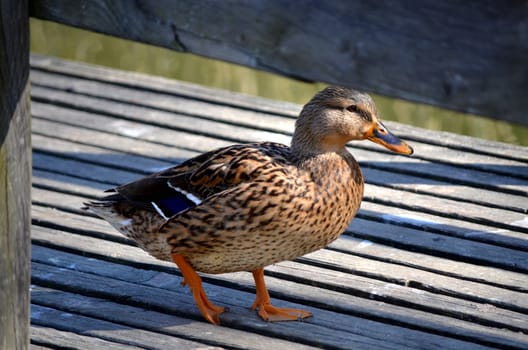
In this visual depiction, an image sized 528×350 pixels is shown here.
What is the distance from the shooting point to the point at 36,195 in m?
5.09

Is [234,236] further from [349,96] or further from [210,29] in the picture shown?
[210,29]

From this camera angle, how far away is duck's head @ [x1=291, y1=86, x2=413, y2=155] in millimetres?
3920

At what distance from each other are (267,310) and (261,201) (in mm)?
482

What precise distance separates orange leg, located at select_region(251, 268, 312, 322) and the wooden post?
92 cm

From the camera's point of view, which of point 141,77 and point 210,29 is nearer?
point 210,29

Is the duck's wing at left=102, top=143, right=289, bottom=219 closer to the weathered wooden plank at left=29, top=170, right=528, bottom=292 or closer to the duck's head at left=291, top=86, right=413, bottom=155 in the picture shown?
the duck's head at left=291, top=86, right=413, bottom=155

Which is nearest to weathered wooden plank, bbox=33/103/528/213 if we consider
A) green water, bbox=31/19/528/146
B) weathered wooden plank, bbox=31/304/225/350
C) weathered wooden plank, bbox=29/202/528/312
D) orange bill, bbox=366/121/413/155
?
weathered wooden plank, bbox=29/202/528/312

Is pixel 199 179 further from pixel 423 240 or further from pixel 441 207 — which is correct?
pixel 441 207

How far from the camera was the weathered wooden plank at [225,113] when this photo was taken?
5527mm

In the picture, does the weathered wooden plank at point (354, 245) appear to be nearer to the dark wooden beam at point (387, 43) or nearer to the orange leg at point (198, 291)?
the orange leg at point (198, 291)

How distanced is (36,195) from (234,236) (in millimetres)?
1634

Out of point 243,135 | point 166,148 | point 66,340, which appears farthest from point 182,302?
point 243,135

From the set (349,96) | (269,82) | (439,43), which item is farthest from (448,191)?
(269,82)

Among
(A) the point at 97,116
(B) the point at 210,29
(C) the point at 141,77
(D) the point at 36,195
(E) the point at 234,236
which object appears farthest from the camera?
(C) the point at 141,77
